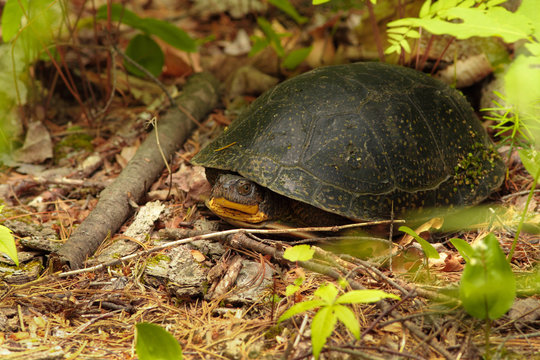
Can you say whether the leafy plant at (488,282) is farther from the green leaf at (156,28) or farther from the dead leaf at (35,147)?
the dead leaf at (35,147)

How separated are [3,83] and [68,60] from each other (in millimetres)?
1005

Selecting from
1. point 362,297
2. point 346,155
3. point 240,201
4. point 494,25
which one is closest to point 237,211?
point 240,201

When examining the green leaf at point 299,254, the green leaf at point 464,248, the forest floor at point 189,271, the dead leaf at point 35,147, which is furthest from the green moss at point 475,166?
the dead leaf at point 35,147

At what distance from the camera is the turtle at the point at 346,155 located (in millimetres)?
2814

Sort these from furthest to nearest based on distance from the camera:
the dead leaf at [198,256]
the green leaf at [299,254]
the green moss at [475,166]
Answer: the green moss at [475,166], the dead leaf at [198,256], the green leaf at [299,254]

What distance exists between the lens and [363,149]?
2908 mm

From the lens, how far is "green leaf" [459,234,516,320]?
5.78ft

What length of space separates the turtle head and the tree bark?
2.29 ft

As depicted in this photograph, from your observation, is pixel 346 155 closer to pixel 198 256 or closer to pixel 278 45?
pixel 198 256

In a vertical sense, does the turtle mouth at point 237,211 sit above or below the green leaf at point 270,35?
below

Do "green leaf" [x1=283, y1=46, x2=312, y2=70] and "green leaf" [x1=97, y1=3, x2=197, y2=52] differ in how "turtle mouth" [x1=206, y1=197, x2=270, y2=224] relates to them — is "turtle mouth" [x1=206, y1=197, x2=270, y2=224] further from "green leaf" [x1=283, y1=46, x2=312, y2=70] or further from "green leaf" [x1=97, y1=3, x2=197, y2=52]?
"green leaf" [x1=283, y1=46, x2=312, y2=70]

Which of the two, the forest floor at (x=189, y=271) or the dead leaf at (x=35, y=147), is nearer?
the forest floor at (x=189, y=271)

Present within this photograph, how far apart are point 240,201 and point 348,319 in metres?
1.29

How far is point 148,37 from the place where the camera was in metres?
4.50
